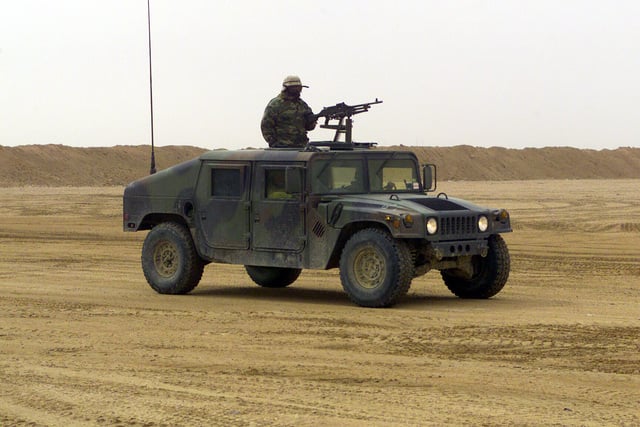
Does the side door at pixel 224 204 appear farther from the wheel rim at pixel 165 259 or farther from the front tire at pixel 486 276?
the front tire at pixel 486 276

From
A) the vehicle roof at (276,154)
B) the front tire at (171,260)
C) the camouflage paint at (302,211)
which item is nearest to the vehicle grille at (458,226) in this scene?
the camouflage paint at (302,211)

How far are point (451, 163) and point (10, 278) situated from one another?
218ft

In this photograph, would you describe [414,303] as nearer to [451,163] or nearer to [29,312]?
[29,312]

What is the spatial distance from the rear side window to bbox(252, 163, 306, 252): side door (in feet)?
0.79

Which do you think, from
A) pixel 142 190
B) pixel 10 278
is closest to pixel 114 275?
pixel 10 278

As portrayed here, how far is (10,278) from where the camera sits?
16703 mm

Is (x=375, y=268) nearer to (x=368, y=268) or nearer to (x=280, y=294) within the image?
(x=368, y=268)

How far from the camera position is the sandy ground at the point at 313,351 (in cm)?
795

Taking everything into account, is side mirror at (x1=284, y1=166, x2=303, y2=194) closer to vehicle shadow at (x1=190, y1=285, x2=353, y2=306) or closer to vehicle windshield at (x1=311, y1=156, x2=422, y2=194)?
vehicle windshield at (x1=311, y1=156, x2=422, y2=194)

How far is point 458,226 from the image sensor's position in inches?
517

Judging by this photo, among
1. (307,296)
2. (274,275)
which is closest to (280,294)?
(307,296)

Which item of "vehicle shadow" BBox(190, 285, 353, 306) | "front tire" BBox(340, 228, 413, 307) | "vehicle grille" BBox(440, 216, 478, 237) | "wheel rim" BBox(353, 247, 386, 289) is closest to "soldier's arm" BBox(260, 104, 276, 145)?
"vehicle shadow" BBox(190, 285, 353, 306)

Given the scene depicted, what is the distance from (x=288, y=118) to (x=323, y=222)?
2030mm

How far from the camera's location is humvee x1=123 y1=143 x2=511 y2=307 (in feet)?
42.5
